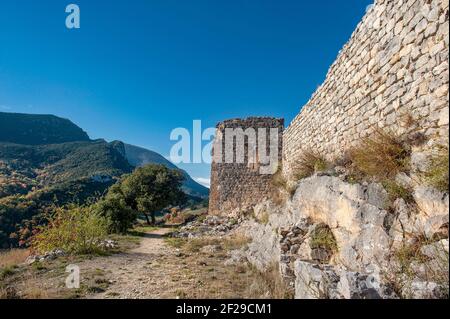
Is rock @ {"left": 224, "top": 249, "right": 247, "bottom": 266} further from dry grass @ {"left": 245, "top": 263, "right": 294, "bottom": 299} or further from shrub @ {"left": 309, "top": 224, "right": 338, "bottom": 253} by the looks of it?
shrub @ {"left": 309, "top": 224, "right": 338, "bottom": 253}

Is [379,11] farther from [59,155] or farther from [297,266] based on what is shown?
[59,155]

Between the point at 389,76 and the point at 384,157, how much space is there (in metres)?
1.55

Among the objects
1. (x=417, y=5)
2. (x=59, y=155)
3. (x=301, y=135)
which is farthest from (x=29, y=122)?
(x=417, y=5)

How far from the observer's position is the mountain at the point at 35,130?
2618 inches

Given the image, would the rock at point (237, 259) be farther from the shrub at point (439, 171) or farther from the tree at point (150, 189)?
the tree at point (150, 189)

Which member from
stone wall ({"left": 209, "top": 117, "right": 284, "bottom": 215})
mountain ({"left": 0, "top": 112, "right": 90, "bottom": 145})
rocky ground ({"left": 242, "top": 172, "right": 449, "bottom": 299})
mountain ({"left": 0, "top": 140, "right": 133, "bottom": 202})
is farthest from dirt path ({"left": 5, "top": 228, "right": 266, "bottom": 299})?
mountain ({"left": 0, "top": 112, "right": 90, "bottom": 145})

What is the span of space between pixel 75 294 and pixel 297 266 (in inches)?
144

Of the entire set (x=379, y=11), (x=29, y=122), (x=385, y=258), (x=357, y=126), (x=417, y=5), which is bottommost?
(x=385, y=258)

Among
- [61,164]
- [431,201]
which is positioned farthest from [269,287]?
[61,164]

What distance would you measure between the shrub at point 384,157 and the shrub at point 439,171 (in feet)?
1.69

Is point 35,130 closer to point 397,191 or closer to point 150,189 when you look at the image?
point 150,189

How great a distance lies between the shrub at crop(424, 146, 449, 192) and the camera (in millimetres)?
3111

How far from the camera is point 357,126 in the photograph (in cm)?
604
